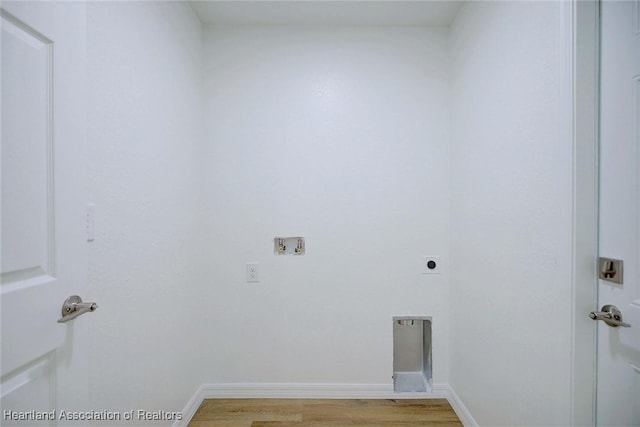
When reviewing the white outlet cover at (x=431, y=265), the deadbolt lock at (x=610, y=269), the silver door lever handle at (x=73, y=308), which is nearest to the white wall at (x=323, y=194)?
the white outlet cover at (x=431, y=265)

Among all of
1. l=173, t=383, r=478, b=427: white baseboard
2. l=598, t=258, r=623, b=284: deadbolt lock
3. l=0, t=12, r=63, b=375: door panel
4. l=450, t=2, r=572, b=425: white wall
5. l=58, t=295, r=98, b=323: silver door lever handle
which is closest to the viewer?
l=0, t=12, r=63, b=375: door panel

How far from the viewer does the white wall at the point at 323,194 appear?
2.07m

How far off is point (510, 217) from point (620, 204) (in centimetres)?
44

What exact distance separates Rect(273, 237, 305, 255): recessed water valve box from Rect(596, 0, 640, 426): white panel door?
1.55m

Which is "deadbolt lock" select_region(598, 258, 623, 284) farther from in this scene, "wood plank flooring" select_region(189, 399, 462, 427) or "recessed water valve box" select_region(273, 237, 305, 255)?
"recessed water valve box" select_region(273, 237, 305, 255)

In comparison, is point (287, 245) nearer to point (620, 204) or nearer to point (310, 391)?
point (310, 391)

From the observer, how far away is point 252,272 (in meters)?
2.08

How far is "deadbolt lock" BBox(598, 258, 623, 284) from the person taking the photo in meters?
0.96

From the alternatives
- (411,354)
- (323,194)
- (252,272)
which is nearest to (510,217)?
(323,194)

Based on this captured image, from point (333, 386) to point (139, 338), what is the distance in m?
1.33

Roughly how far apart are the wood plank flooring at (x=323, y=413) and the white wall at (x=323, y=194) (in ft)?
0.47

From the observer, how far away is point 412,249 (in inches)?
81.9

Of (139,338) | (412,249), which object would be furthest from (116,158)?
(412,249)

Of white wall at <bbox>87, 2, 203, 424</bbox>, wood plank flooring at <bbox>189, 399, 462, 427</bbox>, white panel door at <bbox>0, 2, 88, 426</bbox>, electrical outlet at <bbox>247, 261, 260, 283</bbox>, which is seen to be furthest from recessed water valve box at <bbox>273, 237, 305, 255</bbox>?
white panel door at <bbox>0, 2, 88, 426</bbox>
